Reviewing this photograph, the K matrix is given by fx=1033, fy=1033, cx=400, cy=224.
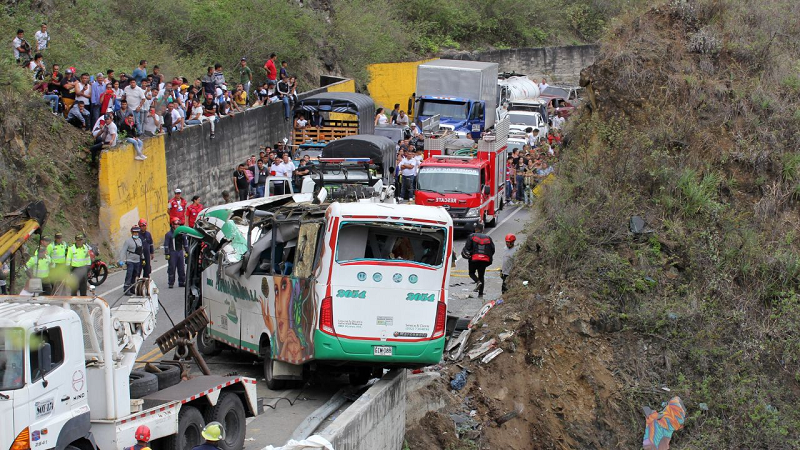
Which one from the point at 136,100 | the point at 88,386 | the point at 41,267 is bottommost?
the point at 41,267

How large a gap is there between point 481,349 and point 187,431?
7.34 metres

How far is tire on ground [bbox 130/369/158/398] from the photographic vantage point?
39.6 feet

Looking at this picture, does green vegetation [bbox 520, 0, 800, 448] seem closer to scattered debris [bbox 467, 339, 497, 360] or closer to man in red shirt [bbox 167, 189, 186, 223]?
scattered debris [bbox 467, 339, 497, 360]

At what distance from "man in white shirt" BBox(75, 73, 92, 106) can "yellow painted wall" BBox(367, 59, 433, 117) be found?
26.5m

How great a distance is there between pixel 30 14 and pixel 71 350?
23409 mm

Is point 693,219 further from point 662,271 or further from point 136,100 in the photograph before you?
point 136,100

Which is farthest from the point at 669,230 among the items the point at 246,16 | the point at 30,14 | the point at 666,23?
the point at 246,16

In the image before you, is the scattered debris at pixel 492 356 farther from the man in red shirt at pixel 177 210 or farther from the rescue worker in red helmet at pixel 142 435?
the man in red shirt at pixel 177 210

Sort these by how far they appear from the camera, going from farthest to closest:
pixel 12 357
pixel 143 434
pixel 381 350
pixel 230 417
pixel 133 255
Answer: pixel 133 255 < pixel 381 350 < pixel 230 417 < pixel 143 434 < pixel 12 357

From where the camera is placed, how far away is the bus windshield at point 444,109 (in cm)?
4112

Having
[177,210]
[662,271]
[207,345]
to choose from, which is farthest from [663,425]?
[177,210]

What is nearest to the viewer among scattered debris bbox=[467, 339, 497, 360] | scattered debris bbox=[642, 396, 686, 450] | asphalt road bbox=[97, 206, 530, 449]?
asphalt road bbox=[97, 206, 530, 449]

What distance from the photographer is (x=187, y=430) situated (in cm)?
1244

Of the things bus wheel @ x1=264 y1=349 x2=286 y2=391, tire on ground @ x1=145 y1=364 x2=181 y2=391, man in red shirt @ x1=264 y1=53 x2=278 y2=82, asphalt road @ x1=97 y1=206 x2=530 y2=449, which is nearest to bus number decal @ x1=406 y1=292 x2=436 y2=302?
asphalt road @ x1=97 y1=206 x2=530 y2=449
